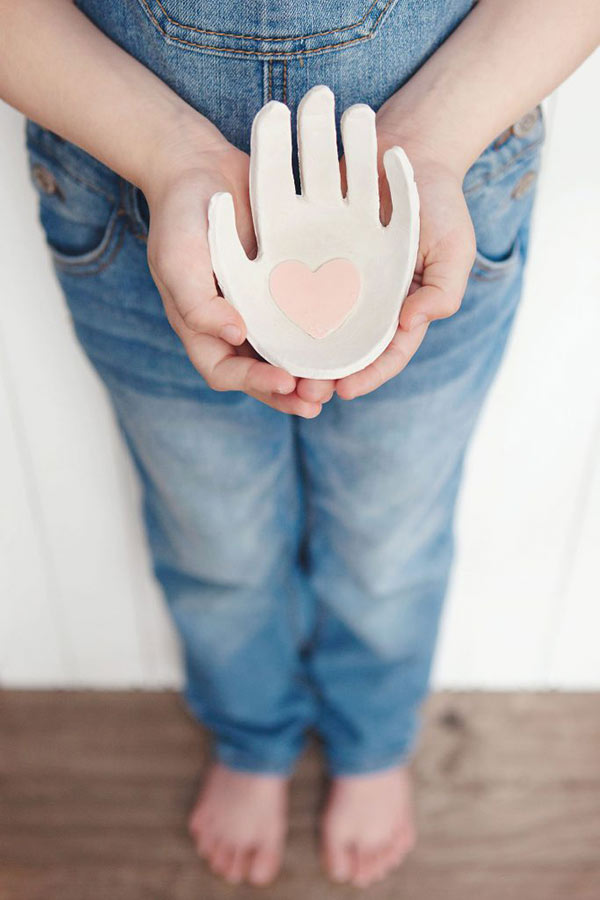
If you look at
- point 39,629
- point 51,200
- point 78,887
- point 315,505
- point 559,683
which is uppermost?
point 51,200

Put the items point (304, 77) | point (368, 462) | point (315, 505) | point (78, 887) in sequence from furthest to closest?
1. point (78, 887)
2. point (315, 505)
3. point (368, 462)
4. point (304, 77)

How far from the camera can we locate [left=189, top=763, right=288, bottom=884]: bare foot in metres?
1.05

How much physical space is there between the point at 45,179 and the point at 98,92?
0.10m

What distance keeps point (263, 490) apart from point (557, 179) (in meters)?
0.44

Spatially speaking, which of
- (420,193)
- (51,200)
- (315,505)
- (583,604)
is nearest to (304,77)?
(420,193)

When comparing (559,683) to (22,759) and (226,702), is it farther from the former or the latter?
(22,759)

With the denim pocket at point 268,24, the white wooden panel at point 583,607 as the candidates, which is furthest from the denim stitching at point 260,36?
the white wooden panel at point 583,607

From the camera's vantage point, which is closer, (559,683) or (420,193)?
(420,193)

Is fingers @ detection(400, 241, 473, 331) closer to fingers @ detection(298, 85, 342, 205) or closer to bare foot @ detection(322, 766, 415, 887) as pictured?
fingers @ detection(298, 85, 342, 205)

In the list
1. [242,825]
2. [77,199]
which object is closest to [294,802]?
[242,825]

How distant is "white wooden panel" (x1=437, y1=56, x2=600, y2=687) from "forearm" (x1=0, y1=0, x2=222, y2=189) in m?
0.40

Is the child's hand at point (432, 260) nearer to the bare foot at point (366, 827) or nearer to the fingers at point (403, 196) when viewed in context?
the fingers at point (403, 196)

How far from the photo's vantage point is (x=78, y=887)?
3.42 feet

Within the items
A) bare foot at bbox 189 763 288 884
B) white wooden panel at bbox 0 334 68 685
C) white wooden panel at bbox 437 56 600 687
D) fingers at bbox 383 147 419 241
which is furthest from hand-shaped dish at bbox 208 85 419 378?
bare foot at bbox 189 763 288 884
